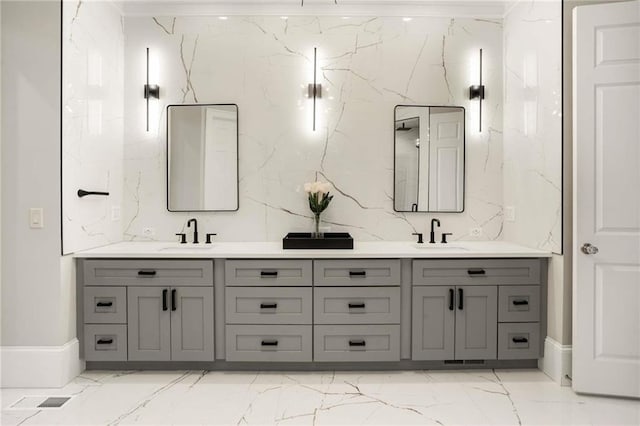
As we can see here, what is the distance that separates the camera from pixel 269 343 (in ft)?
9.06

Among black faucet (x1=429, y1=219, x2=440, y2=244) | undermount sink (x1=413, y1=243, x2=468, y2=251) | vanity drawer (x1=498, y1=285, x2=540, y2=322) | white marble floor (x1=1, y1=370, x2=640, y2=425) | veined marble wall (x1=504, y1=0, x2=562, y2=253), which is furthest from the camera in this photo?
black faucet (x1=429, y1=219, x2=440, y2=244)

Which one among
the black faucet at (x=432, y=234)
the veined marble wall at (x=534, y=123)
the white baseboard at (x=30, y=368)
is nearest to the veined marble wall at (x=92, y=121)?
the white baseboard at (x=30, y=368)

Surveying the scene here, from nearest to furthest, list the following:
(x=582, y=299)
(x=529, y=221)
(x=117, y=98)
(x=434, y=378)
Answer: (x=582, y=299) < (x=434, y=378) < (x=529, y=221) < (x=117, y=98)

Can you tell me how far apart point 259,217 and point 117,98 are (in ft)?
4.91

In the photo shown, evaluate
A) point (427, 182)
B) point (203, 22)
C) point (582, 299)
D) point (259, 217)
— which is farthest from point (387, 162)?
point (203, 22)

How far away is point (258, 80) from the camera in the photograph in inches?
132

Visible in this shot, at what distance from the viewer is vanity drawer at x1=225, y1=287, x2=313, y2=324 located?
276 cm

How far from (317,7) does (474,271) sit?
243 cm

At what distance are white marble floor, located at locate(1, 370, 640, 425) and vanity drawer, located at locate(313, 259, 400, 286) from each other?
648 millimetres

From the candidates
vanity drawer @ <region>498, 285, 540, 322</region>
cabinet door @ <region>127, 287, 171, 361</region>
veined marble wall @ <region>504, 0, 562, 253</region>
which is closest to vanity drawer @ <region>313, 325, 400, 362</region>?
vanity drawer @ <region>498, 285, 540, 322</region>

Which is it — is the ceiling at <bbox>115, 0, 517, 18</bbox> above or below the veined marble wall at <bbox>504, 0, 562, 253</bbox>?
above

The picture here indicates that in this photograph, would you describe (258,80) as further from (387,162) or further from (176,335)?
(176,335)

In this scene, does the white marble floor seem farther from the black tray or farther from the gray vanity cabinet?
the black tray

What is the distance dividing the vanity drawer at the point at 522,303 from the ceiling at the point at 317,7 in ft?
7.41
